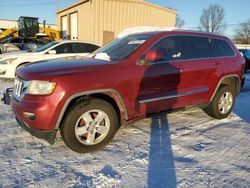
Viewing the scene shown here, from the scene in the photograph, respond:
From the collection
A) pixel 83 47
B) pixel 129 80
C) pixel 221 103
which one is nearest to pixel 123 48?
pixel 129 80

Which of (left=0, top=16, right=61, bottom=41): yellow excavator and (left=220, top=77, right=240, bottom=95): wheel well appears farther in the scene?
(left=0, top=16, right=61, bottom=41): yellow excavator

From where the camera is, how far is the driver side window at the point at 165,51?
160 inches

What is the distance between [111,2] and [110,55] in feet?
61.6

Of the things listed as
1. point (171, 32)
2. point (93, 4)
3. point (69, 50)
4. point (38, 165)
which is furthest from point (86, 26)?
point (38, 165)

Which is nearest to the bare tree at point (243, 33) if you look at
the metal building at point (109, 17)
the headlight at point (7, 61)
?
the metal building at point (109, 17)

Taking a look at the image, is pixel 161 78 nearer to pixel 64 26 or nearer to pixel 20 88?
pixel 20 88

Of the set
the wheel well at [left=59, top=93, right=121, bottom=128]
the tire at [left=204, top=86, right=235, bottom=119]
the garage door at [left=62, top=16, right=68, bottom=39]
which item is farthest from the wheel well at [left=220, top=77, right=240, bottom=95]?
the garage door at [left=62, top=16, right=68, bottom=39]

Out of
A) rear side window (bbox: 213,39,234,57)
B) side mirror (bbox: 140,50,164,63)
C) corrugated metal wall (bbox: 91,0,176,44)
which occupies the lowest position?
Result: side mirror (bbox: 140,50,164,63)

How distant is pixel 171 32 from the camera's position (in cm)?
458

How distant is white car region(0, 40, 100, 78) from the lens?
8.53 metres

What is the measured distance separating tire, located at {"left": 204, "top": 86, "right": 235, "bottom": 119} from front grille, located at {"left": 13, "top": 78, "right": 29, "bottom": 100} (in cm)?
354

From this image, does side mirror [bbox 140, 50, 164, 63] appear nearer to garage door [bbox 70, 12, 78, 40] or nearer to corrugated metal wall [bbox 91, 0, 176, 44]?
corrugated metal wall [bbox 91, 0, 176, 44]

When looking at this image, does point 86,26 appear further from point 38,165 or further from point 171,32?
point 38,165

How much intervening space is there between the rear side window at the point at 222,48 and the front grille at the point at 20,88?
3.68 metres
